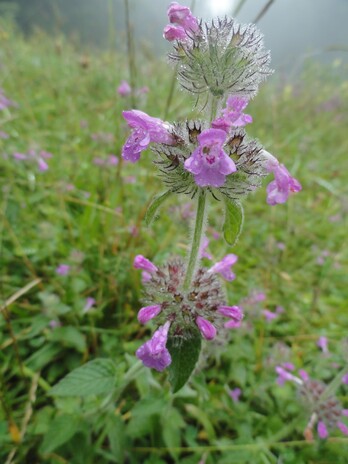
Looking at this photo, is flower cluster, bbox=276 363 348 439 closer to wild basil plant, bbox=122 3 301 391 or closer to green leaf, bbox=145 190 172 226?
wild basil plant, bbox=122 3 301 391

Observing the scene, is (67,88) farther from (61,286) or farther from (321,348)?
(321,348)

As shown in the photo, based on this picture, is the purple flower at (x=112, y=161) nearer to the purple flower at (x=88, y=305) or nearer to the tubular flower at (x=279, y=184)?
the purple flower at (x=88, y=305)

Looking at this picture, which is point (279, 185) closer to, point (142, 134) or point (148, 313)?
point (142, 134)

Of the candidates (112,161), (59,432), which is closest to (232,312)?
(59,432)

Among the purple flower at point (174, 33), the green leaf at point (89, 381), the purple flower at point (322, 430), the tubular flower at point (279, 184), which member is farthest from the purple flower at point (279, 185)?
the purple flower at point (322, 430)

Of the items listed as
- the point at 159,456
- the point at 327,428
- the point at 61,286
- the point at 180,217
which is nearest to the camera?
the point at 159,456

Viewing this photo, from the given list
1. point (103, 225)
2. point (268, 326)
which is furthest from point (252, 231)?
point (103, 225)

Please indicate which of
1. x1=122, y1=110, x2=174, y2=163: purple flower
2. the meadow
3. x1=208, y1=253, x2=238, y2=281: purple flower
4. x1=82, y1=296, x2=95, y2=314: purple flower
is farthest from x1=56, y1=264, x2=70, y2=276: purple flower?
x1=122, y1=110, x2=174, y2=163: purple flower
